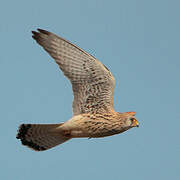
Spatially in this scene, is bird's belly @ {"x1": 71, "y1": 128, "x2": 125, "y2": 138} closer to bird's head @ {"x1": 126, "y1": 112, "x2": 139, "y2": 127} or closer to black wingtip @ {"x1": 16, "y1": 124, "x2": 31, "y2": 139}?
bird's head @ {"x1": 126, "y1": 112, "x2": 139, "y2": 127}

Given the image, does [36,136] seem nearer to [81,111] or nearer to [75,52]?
[81,111]

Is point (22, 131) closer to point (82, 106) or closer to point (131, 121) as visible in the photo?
point (82, 106)

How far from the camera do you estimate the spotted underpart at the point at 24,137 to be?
995cm

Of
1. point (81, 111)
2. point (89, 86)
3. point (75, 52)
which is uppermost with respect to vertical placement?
point (75, 52)

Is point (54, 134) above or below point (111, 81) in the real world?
below

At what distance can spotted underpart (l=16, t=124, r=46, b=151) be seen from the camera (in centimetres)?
995

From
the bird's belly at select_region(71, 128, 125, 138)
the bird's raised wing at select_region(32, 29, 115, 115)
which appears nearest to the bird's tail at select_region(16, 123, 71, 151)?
the bird's belly at select_region(71, 128, 125, 138)

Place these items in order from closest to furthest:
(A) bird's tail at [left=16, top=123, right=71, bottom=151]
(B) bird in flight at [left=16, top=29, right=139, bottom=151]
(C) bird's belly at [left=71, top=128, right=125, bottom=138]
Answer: (B) bird in flight at [left=16, top=29, right=139, bottom=151], (C) bird's belly at [left=71, top=128, right=125, bottom=138], (A) bird's tail at [left=16, top=123, right=71, bottom=151]

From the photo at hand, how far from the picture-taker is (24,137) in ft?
32.9

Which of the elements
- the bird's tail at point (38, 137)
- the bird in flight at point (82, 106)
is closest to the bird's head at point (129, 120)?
the bird in flight at point (82, 106)

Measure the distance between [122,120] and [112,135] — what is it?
0.46 meters

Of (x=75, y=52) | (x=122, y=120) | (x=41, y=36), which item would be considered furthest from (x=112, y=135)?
(x=41, y=36)

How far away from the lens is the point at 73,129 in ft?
31.2

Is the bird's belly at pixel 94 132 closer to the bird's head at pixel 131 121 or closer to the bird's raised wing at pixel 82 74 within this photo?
the bird's head at pixel 131 121
